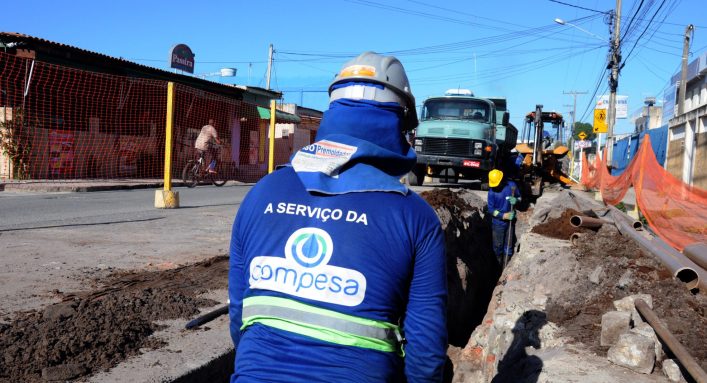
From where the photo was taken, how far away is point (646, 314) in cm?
437

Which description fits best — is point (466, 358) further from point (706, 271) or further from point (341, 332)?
point (341, 332)

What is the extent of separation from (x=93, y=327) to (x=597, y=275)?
4.75 metres

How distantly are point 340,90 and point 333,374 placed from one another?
37.2 inches

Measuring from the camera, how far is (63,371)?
325 centimetres

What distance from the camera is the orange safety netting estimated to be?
324 inches

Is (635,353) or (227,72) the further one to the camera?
(227,72)

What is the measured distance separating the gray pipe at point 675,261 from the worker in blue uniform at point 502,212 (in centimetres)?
178

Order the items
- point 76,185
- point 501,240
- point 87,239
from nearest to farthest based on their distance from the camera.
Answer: point 87,239 → point 501,240 → point 76,185

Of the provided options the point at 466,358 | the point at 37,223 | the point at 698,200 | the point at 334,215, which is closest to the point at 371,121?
the point at 334,215

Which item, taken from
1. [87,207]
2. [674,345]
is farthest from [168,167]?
[674,345]

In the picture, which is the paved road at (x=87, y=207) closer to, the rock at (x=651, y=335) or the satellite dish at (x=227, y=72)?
the rock at (x=651, y=335)

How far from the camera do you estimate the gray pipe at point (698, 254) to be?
5.98m

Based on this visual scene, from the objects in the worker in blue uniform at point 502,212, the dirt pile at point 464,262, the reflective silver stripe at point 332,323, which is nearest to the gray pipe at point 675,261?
the worker in blue uniform at point 502,212

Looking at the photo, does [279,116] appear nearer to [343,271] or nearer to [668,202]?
[668,202]
